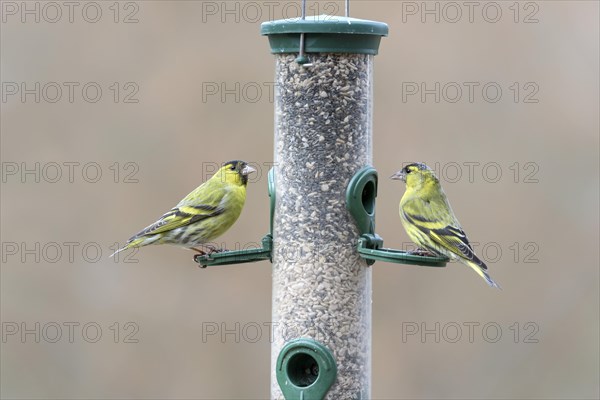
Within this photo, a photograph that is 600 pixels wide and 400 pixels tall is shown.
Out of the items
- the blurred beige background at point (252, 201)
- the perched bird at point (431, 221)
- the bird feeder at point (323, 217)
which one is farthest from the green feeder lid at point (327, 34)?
the blurred beige background at point (252, 201)

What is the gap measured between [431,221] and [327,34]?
169 centimetres

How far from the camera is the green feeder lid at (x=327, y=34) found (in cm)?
909

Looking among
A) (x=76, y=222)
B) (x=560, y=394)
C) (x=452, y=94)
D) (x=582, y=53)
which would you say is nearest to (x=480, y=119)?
(x=452, y=94)

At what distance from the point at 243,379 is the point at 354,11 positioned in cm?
435

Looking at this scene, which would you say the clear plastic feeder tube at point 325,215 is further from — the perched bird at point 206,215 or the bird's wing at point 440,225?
the perched bird at point 206,215

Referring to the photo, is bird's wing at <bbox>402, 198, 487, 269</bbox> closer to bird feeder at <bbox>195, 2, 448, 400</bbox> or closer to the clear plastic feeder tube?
bird feeder at <bbox>195, 2, 448, 400</bbox>

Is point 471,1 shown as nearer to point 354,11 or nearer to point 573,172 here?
point 354,11

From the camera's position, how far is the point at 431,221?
9.91 meters

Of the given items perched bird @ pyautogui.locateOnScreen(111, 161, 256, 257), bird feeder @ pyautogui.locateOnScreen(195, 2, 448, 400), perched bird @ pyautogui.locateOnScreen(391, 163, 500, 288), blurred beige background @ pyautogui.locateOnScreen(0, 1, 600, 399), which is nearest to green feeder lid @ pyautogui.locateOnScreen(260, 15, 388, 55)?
bird feeder @ pyautogui.locateOnScreen(195, 2, 448, 400)

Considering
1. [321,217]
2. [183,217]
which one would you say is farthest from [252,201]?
[321,217]

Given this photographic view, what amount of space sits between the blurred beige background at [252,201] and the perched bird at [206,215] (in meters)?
3.27

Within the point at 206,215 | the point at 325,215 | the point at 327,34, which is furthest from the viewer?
the point at 206,215

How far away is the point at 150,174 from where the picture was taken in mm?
14406

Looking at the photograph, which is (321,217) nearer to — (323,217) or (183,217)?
(323,217)
